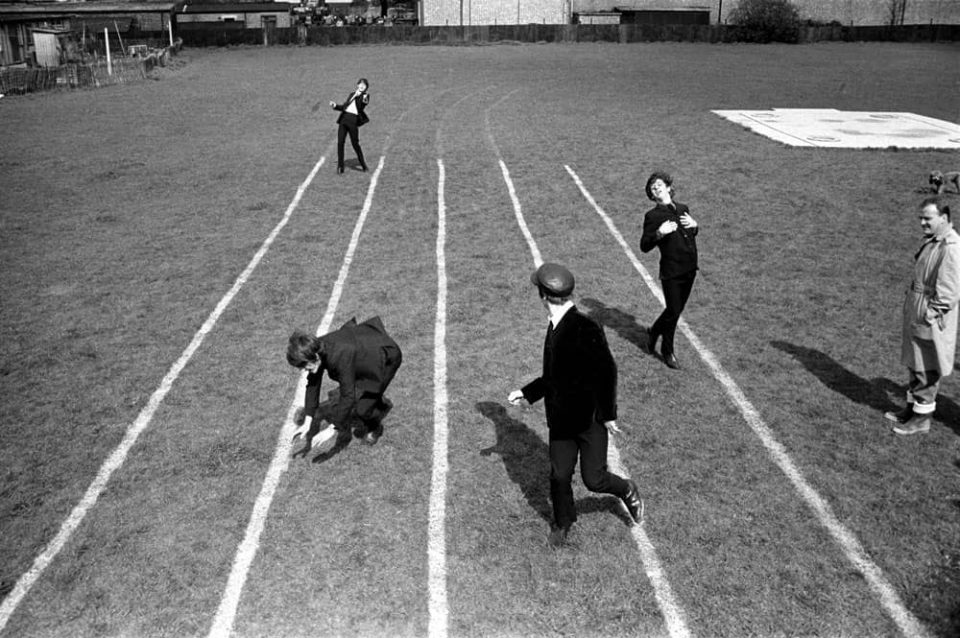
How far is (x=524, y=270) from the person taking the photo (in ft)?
40.7

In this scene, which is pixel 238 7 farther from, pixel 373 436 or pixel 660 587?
pixel 660 587

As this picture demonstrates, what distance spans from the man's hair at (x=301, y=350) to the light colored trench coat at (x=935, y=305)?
5.41m

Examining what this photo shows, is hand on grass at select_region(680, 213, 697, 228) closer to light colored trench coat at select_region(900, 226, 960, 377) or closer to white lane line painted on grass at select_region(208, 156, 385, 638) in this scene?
light colored trench coat at select_region(900, 226, 960, 377)

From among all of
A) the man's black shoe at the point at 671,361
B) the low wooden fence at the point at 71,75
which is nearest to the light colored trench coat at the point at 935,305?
the man's black shoe at the point at 671,361

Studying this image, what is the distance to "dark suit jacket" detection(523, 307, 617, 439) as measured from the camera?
212 inches

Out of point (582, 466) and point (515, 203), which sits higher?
point (515, 203)

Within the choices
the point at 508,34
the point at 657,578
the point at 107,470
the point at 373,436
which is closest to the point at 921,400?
the point at 657,578

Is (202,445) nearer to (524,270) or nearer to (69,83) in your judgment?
(524,270)

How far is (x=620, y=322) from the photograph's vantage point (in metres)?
10.5

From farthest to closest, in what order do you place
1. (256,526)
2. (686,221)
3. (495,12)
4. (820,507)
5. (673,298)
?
(495,12) → (673,298) → (686,221) → (820,507) → (256,526)

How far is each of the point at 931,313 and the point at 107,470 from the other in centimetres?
753

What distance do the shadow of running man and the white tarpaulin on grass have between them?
43.3ft

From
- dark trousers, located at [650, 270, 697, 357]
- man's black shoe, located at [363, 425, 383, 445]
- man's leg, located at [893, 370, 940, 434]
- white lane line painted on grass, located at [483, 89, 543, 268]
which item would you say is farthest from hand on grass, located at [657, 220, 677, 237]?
white lane line painted on grass, located at [483, 89, 543, 268]

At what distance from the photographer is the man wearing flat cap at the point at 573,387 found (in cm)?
539
